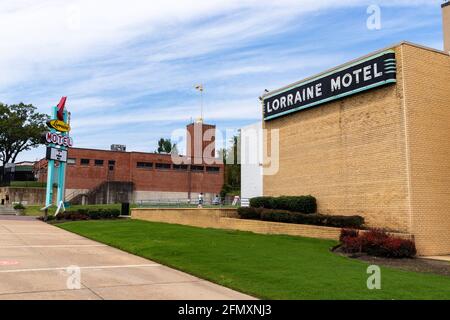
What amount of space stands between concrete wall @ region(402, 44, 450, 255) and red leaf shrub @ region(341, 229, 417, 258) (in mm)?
1559

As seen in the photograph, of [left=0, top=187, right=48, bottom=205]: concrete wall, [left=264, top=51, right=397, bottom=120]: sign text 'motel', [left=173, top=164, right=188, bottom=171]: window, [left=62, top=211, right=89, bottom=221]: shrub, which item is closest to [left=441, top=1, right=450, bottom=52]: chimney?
[left=264, top=51, right=397, bottom=120]: sign text 'motel'

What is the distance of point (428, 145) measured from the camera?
1675cm

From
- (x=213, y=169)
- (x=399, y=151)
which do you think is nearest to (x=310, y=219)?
(x=399, y=151)

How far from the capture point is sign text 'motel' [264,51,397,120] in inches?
691

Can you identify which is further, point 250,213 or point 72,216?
point 72,216

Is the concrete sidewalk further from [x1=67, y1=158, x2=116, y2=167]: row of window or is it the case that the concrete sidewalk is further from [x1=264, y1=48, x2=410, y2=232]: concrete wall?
[x1=67, y1=158, x2=116, y2=167]: row of window

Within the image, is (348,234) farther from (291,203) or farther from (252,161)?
(252,161)

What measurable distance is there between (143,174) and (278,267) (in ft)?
178

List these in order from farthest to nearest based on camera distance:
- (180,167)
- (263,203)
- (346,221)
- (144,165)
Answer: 1. (180,167)
2. (144,165)
3. (263,203)
4. (346,221)

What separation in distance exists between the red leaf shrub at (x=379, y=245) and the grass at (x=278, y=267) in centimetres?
88

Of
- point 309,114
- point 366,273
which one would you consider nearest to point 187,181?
point 309,114
